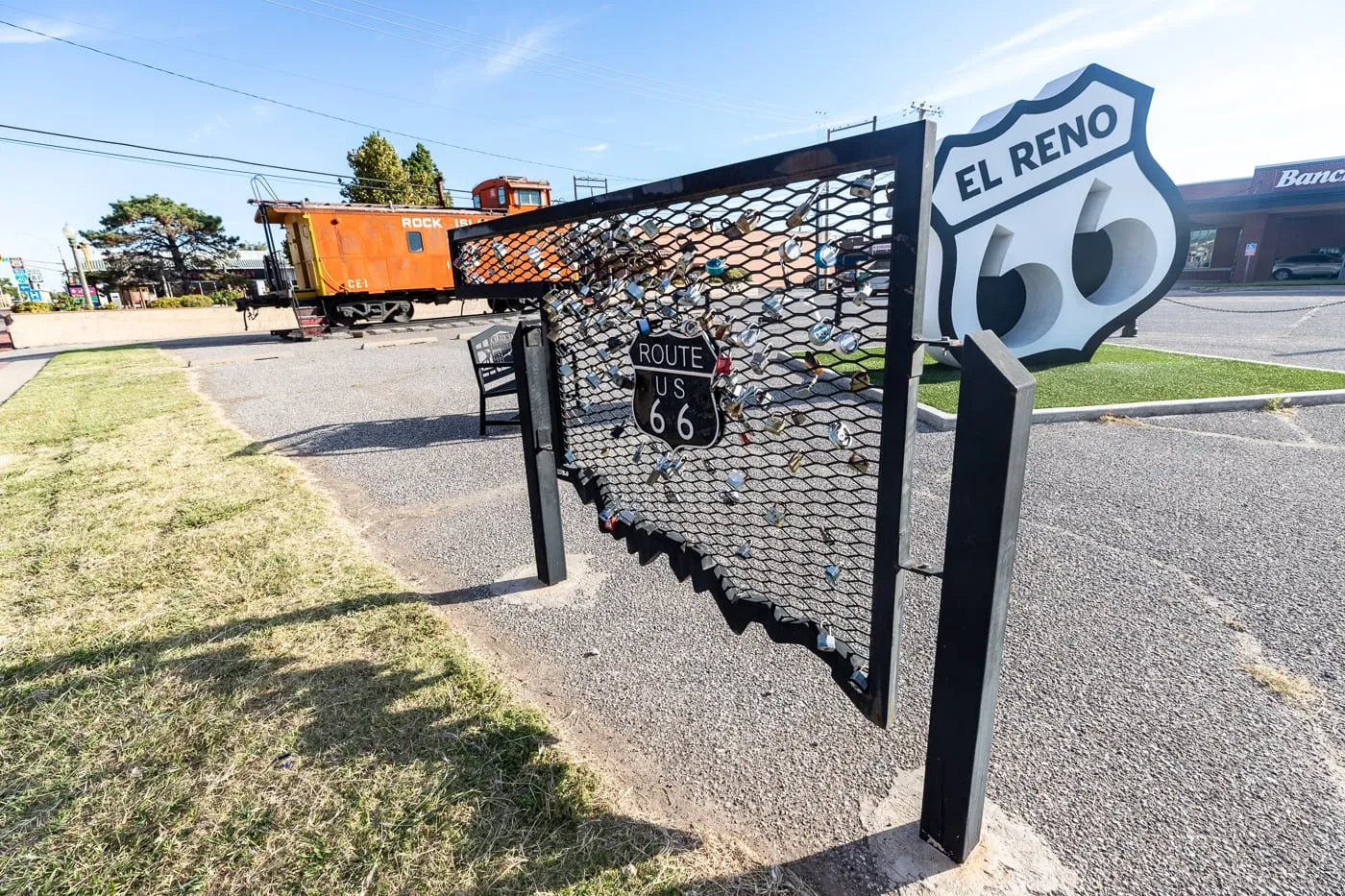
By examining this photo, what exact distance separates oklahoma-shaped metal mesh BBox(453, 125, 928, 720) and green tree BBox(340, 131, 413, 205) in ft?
90.3

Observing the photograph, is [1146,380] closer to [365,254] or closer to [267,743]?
[267,743]

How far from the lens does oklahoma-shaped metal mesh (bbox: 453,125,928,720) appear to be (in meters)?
1.26

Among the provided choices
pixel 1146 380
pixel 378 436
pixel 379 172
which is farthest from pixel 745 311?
pixel 379 172

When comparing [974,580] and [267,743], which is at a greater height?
[974,580]

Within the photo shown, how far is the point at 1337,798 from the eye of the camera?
1619 millimetres

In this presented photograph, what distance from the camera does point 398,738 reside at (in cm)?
191

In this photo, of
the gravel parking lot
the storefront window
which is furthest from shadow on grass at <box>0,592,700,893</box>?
the storefront window

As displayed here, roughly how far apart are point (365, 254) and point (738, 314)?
14.9 meters

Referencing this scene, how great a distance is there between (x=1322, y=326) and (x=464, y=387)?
13723 mm

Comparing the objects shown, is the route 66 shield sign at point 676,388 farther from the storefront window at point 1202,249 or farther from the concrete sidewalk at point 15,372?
the storefront window at point 1202,249

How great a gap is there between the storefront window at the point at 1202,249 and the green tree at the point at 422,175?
32413 millimetres

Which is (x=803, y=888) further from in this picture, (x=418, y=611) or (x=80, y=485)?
(x=80, y=485)

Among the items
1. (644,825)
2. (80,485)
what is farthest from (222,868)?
(80,485)

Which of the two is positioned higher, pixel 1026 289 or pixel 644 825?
pixel 1026 289
